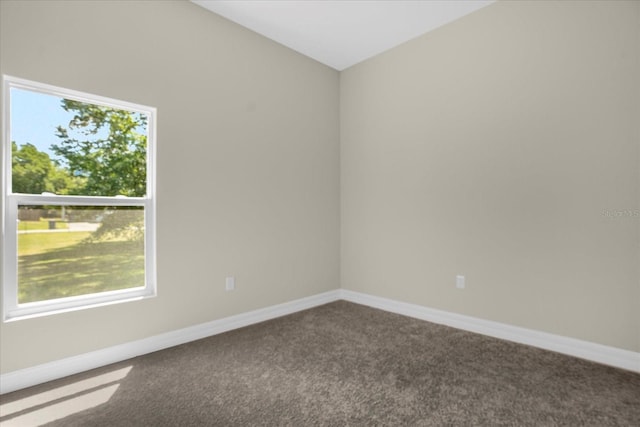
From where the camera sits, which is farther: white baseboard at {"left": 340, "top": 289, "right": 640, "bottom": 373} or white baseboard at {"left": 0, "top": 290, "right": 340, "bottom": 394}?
white baseboard at {"left": 340, "top": 289, "right": 640, "bottom": 373}

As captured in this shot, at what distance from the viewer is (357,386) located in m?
2.06

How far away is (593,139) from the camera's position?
2.39 meters

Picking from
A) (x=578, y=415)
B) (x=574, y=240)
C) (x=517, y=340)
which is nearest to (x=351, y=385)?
(x=578, y=415)

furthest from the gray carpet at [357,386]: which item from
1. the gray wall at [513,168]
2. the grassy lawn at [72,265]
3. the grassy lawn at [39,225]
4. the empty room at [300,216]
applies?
the grassy lawn at [39,225]

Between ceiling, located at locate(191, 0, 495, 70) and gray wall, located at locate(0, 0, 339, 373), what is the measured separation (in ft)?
0.55

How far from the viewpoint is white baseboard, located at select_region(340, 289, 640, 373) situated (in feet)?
7.52

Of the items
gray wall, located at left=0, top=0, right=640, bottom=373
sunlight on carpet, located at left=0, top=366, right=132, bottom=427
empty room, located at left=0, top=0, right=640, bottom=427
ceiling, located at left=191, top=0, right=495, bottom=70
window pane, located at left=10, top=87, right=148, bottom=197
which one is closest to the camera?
sunlight on carpet, located at left=0, top=366, right=132, bottom=427

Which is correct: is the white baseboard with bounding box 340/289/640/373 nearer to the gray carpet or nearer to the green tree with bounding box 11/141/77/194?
the gray carpet

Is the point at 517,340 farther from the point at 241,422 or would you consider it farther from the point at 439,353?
the point at 241,422

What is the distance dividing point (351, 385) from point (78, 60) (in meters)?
2.84

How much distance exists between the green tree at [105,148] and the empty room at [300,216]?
0.05ft

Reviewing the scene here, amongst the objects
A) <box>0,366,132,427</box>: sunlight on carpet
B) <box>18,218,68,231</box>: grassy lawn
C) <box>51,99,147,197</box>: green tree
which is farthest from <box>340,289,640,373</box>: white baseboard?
<box>18,218,68,231</box>: grassy lawn

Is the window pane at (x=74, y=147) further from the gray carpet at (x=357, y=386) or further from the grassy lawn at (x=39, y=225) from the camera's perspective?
the gray carpet at (x=357, y=386)

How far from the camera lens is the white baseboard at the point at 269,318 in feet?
6.91
